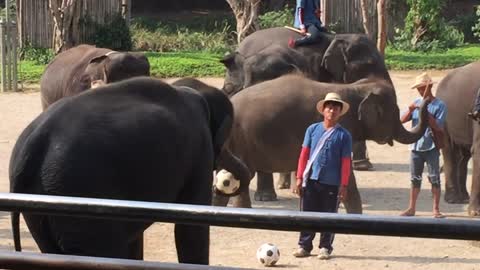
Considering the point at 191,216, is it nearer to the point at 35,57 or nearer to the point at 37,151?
the point at 37,151

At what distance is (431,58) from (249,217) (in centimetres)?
2206

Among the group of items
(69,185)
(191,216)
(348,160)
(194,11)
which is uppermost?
(191,216)

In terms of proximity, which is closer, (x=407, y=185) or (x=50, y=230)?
(x=50, y=230)

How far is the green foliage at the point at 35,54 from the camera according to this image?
24.7 meters

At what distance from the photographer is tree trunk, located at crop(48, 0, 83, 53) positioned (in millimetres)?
24062

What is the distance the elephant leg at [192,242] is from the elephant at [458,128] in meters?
5.18

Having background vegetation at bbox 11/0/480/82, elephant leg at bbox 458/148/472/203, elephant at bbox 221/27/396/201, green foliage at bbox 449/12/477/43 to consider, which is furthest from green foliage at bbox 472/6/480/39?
elephant leg at bbox 458/148/472/203

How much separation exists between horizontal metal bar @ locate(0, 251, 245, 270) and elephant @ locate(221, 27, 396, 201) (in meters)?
9.96

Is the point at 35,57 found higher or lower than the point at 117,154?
lower

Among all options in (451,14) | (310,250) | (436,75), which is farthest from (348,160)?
(451,14)

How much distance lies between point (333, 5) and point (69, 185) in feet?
71.0

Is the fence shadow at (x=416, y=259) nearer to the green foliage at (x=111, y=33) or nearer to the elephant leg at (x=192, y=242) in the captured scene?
the elephant leg at (x=192, y=242)

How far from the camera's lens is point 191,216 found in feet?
8.93

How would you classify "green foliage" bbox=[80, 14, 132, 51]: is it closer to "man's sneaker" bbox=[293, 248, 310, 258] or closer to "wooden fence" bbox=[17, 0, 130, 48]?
"wooden fence" bbox=[17, 0, 130, 48]
